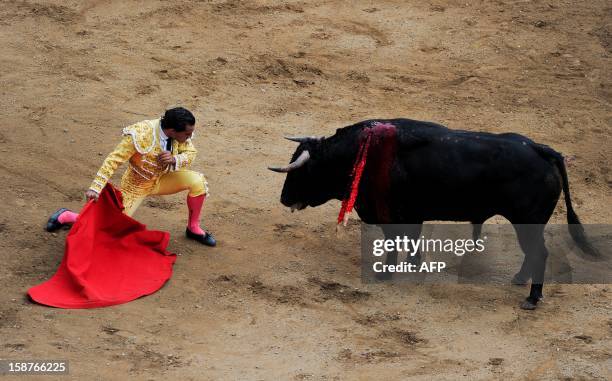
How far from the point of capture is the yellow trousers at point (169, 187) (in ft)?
27.4

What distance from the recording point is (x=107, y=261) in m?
8.05

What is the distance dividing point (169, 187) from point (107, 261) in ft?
2.70

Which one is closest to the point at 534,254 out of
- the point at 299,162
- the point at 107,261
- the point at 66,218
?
the point at 299,162

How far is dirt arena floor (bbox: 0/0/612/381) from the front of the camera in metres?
7.35

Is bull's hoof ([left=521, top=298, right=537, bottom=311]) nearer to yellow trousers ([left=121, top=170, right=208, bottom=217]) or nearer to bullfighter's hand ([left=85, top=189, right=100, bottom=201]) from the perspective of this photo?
yellow trousers ([left=121, top=170, right=208, bottom=217])

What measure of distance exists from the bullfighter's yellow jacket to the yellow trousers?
3cm

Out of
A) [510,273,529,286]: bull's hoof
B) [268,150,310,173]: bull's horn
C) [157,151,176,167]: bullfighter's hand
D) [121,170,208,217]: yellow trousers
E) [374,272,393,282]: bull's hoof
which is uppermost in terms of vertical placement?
[157,151,176,167]: bullfighter's hand

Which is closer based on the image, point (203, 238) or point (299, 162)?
point (299, 162)

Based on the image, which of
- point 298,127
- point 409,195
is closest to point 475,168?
point 409,195

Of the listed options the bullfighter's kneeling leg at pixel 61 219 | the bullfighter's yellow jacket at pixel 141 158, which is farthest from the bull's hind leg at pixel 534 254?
the bullfighter's kneeling leg at pixel 61 219

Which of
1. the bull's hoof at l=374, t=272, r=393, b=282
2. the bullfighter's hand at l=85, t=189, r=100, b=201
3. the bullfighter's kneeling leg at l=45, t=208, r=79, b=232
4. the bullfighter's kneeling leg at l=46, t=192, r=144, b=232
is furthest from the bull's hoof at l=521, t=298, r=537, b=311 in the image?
the bullfighter's kneeling leg at l=45, t=208, r=79, b=232

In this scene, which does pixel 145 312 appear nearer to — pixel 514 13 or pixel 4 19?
pixel 4 19

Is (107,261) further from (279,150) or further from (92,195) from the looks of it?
(279,150)

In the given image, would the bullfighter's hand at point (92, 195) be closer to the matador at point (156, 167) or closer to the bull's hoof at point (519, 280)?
the matador at point (156, 167)
